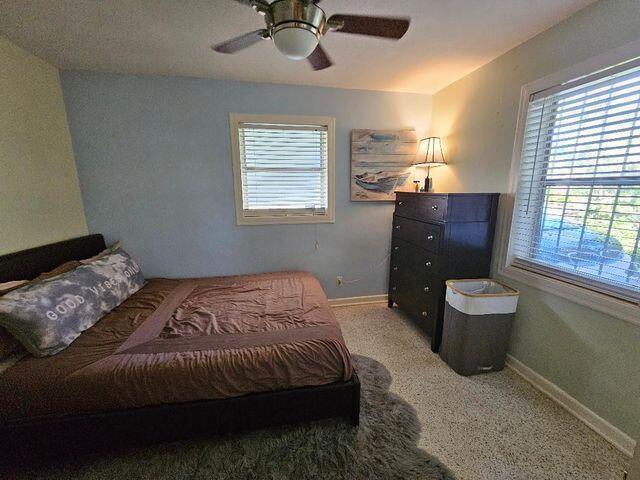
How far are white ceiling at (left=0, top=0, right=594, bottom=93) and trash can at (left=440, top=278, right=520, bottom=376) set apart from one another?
5.82 ft

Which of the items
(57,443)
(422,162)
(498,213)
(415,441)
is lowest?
(415,441)

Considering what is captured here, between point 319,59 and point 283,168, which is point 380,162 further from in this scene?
point 319,59

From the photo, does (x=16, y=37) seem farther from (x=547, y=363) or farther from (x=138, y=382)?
(x=547, y=363)

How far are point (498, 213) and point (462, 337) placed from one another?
3.46 feet

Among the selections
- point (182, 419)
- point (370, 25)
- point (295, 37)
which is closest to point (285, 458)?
point (182, 419)

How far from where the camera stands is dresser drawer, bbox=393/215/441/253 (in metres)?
2.04

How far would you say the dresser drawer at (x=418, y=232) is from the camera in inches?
80.5

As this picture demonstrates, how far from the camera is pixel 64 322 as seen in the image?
1.39 meters

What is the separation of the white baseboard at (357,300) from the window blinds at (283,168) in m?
1.09

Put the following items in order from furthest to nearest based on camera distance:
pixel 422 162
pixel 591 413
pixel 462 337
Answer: pixel 422 162 → pixel 462 337 → pixel 591 413

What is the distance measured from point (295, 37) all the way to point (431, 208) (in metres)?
1.58

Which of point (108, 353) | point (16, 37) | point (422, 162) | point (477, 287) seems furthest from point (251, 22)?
point (477, 287)

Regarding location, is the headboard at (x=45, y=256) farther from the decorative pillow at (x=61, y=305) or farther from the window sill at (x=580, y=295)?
the window sill at (x=580, y=295)

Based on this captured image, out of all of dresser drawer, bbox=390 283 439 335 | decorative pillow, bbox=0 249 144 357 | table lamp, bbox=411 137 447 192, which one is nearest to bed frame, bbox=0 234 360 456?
decorative pillow, bbox=0 249 144 357
